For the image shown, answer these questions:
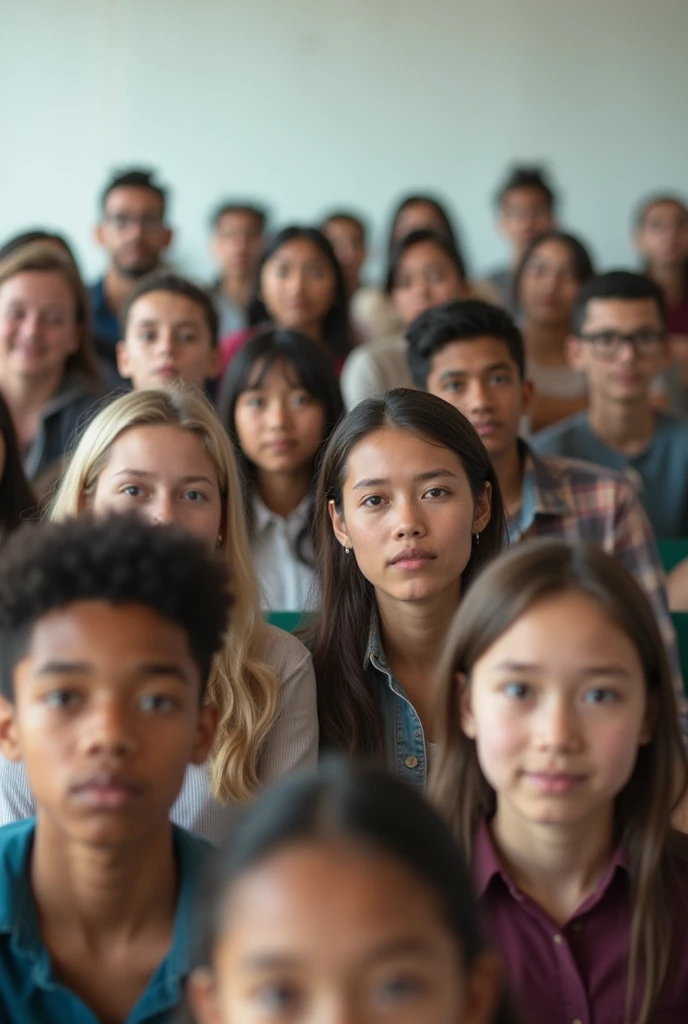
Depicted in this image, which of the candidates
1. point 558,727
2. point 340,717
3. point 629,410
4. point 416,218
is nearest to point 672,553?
point 629,410

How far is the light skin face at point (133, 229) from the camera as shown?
14.3ft

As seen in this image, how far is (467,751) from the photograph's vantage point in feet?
4.67

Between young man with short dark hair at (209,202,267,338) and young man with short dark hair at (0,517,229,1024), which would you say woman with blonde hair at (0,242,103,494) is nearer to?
young man with short dark hair at (209,202,267,338)

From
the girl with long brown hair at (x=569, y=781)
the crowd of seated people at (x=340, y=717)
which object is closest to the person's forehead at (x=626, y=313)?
the crowd of seated people at (x=340, y=717)

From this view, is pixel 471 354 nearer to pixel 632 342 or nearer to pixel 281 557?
pixel 281 557

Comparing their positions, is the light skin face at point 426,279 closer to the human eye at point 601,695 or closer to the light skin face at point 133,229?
the light skin face at point 133,229

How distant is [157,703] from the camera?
3.76ft

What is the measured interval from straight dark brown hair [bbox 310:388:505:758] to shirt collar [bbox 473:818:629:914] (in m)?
0.49

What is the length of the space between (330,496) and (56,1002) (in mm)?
1003

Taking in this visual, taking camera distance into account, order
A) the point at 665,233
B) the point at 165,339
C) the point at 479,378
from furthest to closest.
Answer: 1. the point at 665,233
2. the point at 165,339
3. the point at 479,378

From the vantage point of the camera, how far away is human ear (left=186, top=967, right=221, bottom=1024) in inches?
36.6

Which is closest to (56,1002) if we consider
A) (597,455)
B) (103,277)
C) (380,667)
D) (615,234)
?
(380,667)

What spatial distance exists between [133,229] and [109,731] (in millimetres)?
3485

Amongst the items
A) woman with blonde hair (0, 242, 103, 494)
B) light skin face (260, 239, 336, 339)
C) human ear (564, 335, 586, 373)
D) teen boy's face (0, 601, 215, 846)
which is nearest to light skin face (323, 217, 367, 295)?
light skin face (260, 239, 336, 339)
